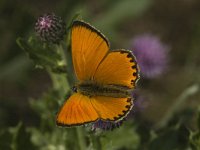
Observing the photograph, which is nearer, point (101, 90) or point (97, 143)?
point (101, 90)

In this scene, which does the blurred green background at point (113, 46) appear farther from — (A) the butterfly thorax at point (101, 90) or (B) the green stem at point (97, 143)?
(A) the butterfly thorax at point (101, 90)

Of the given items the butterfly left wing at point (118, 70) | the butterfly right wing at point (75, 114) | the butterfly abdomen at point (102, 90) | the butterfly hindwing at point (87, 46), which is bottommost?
the butterfly right wing at point (75, 114)

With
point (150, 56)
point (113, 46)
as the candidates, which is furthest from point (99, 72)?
point (113, 46)

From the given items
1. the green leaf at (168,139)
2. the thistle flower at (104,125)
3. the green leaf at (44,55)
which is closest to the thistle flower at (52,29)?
the green leaf at (44,55)

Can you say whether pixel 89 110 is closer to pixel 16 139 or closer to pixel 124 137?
pixel 124 137

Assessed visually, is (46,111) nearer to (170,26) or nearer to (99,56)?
(99,56)

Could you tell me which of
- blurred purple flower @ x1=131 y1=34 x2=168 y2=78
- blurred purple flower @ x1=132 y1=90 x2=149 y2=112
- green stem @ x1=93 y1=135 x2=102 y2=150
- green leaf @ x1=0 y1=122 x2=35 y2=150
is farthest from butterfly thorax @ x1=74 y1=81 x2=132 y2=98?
blurred purple flower @ x1=131 y1=34 x2=168 y2=78

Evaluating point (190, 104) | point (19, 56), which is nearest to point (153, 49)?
point (190, 104)
